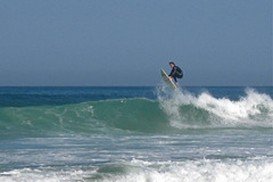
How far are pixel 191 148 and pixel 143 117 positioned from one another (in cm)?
796

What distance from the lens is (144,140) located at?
53.9 ft

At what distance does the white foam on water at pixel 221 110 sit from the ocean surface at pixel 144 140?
38mm

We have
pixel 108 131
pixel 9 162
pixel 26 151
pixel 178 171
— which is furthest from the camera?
pixel 108 131

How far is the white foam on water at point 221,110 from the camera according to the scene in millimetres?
23281

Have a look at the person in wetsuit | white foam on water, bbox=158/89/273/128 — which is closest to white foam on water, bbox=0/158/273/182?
the person in wetsuit

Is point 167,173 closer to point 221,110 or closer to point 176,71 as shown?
point 176,71

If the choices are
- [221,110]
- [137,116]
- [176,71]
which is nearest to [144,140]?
[176,71]

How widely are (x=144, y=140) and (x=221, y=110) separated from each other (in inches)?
363

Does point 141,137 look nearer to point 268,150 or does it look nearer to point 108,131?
point 108,131

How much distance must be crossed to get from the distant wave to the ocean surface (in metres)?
0.03

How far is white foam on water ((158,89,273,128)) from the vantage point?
23.3 metres

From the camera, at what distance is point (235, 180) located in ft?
36.6

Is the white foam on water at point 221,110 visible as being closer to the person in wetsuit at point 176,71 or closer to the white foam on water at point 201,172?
the person in wetsuit at point 176,71

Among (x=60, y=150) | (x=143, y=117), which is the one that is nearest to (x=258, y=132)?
(x=143, y=117)
